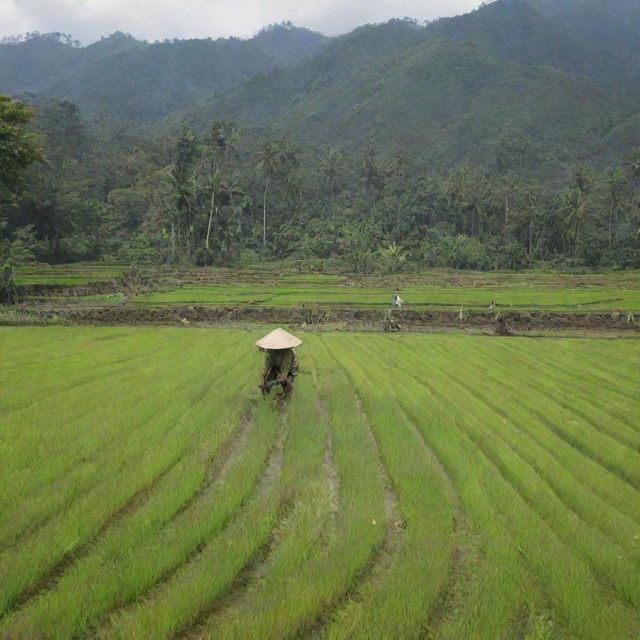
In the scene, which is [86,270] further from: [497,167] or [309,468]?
[497,167]

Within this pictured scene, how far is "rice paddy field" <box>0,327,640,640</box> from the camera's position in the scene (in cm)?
401

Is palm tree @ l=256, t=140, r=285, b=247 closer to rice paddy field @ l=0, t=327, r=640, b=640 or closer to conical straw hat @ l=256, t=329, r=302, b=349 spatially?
conical straw hat @ l=256, t=329, r=302, b=349

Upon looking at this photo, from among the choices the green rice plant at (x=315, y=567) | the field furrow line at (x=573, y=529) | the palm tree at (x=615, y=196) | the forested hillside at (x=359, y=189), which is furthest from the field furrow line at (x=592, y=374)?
the palm tree at (x=615, y=196)

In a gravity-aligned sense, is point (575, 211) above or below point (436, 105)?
below

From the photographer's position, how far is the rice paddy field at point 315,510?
13.1ft

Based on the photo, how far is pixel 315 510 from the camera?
5.72 meters

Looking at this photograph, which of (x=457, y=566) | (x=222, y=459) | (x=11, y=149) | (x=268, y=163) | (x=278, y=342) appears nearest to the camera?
(x=457, y=566)

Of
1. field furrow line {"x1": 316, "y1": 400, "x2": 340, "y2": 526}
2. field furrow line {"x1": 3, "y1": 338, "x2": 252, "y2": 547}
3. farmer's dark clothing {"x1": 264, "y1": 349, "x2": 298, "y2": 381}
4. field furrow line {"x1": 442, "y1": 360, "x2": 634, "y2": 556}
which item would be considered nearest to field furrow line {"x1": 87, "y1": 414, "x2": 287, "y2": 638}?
field furrow line {"x1": 316, "y1": 400, "x2": 340, "y2": 526}

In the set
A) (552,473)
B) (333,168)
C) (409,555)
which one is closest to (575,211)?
(333,168)

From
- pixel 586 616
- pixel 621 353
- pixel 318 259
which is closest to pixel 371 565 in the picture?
pixel 586 616

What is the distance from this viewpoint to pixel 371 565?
4750 millimetres

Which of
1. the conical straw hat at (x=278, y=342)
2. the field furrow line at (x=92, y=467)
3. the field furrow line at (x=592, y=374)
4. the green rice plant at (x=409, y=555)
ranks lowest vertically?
the field furrow line at (x=592, y=374)

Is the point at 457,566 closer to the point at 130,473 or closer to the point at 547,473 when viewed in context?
the point at 547,473

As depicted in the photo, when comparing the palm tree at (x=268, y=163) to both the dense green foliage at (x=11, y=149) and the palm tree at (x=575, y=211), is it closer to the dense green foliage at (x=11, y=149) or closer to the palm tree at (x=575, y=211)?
the palm tree at (x=575, y=211)
